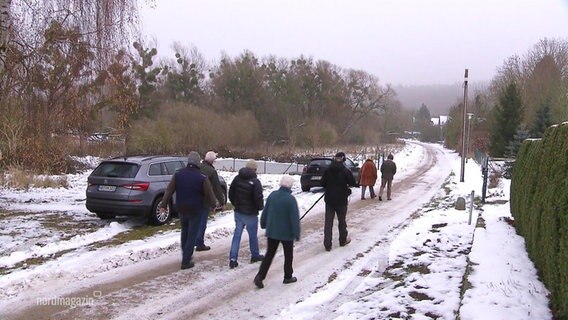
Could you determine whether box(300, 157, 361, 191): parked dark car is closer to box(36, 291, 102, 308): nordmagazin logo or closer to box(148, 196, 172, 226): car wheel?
box(148, 196, 172, 226): car wheel

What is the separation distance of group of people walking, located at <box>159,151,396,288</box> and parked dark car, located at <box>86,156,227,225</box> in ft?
7.44

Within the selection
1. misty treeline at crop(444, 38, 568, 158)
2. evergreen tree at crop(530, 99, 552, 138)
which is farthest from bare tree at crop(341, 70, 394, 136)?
evergreen tree at crop(530, 99, 552, 138)

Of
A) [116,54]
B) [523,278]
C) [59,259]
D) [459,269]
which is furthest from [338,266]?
[116,54]

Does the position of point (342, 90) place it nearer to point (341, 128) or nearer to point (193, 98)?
point (341, 128)

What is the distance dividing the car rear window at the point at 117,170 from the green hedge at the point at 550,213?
7697mm

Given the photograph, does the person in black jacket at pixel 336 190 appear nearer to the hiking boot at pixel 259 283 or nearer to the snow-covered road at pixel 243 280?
the snow-covered road at pixel 243 280

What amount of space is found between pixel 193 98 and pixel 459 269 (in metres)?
56.0

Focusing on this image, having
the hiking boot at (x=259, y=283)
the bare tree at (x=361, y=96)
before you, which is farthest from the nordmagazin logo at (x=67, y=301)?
the bare tree at (x=361, y=96)

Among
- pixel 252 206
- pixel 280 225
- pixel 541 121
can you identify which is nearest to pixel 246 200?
pixel 252 206

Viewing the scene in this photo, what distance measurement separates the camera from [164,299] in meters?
6.09

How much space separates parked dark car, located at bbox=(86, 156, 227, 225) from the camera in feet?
33.9

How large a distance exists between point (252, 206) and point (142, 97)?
40.5 metres

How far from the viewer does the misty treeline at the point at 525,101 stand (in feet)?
122

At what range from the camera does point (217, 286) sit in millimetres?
6691
